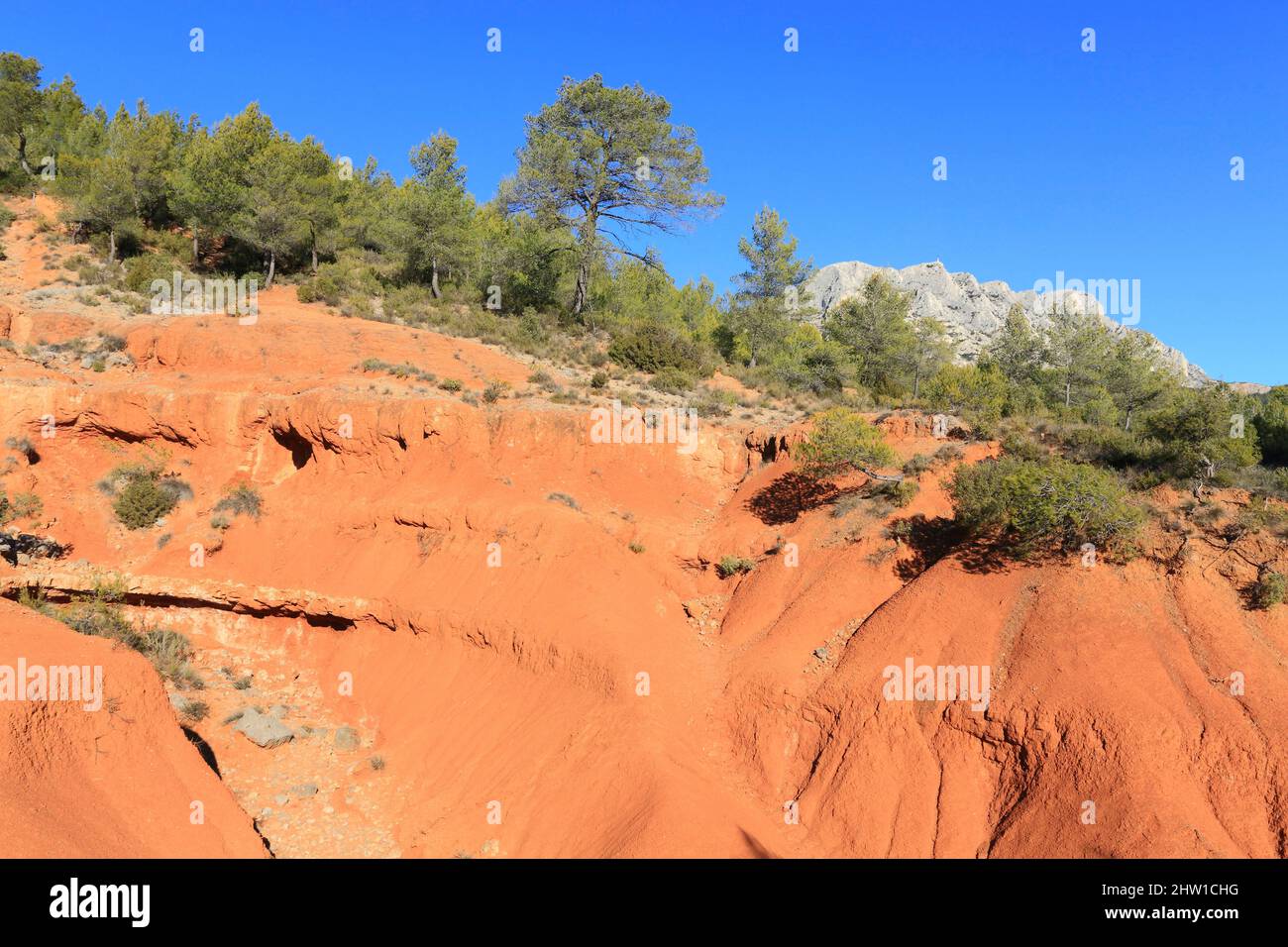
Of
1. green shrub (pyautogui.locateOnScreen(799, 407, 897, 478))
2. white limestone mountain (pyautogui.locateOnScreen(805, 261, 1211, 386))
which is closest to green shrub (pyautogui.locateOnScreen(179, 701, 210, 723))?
green shrub (pyautogui.locateOnScreen(799, 407, 897, 478))

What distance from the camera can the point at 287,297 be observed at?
31938mm

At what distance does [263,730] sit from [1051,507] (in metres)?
16.4

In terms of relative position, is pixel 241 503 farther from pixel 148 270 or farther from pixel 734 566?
pixel 148 270

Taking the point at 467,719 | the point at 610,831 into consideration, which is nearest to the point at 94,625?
the point at 467,719

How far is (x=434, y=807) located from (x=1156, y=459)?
658 inches
